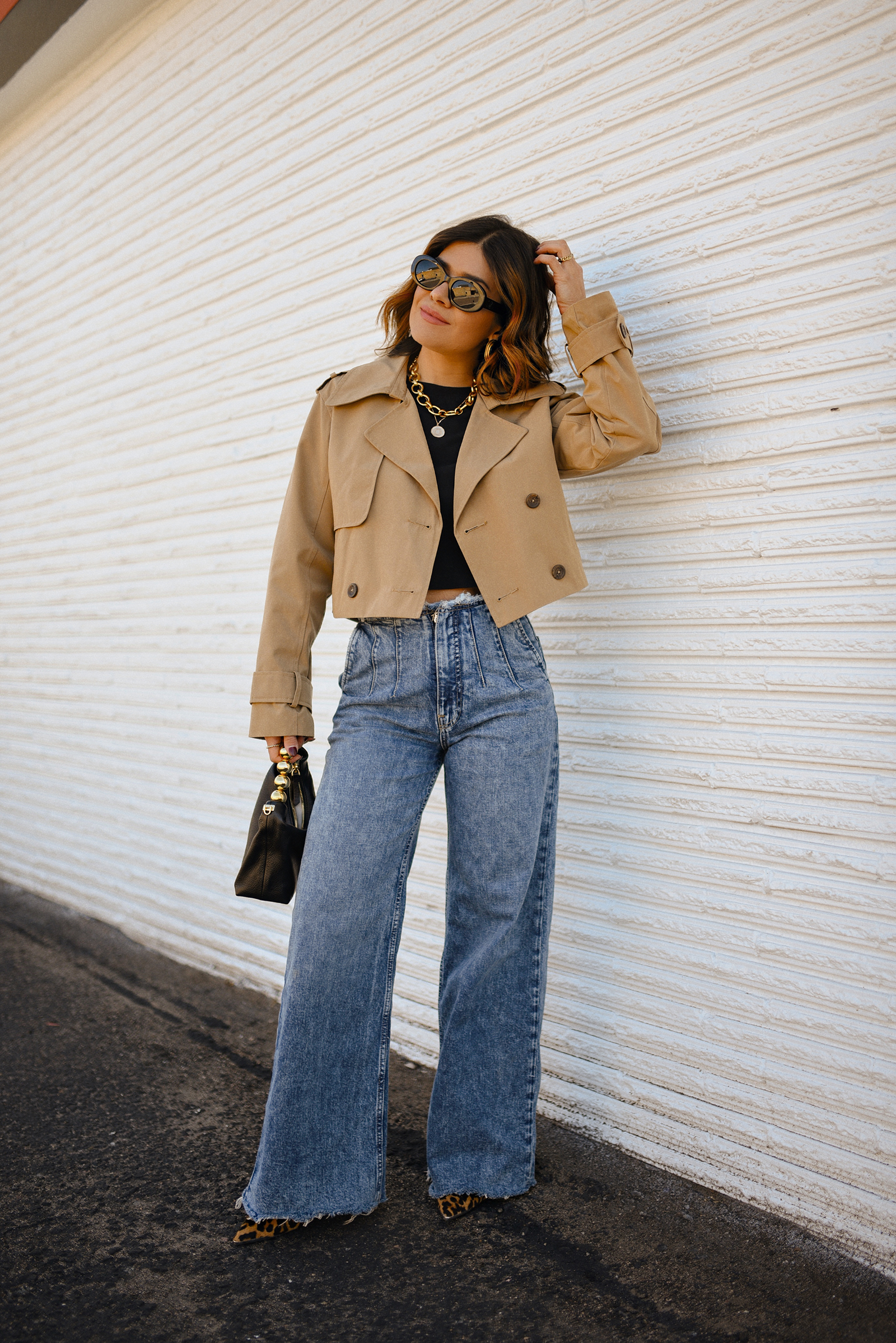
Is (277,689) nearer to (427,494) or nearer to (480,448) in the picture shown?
(427,494)

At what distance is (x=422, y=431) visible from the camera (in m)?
2.19

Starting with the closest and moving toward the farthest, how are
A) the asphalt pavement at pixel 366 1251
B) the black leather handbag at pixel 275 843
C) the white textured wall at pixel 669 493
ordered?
the asphalt pavement at pixel 366 1251 < the white textured wall at pixel 669 493 < the black leather handbag at pixel 275 843

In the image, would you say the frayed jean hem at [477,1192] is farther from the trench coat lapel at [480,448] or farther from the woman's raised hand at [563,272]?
the woman's raised hand at [563,272]

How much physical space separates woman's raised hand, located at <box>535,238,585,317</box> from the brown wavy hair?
0.16 feet

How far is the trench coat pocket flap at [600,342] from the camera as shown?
2084mm

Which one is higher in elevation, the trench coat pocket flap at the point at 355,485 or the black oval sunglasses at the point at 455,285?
the black oval sunglasses at the point at 455,285

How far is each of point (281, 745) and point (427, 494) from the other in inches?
26.3

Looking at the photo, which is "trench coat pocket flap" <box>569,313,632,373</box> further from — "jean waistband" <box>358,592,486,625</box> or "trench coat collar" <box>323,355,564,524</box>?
"jean waistband" <box>358,592,486,625</box>

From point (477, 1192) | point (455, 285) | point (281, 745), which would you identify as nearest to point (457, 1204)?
point (477, 1192)

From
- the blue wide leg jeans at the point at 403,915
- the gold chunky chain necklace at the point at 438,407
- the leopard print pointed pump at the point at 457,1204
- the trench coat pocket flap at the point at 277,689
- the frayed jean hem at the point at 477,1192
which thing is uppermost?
the gold chunky chain necklace at the point at 438,407

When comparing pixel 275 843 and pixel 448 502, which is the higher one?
pixel 448 502

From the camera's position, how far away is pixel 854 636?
2.06 meters

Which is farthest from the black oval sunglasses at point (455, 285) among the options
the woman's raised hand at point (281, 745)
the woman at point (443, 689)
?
the woman's raised hand at point (281, 745)

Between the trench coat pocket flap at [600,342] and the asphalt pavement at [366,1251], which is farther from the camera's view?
the trench coat pocket flap at [600,342]
